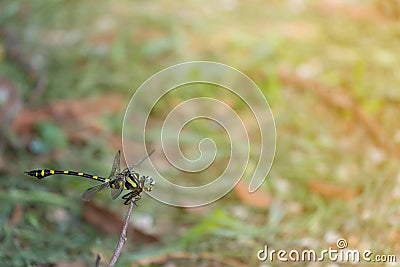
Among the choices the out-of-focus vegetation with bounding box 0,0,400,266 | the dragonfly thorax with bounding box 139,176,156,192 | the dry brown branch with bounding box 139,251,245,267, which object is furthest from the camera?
the out-of-focus vegetation with bounding box 0,0,400,266

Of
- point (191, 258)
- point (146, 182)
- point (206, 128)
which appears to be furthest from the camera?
point (206, 128)

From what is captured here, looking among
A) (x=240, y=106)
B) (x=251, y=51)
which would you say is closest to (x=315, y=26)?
(x=251, y=51)

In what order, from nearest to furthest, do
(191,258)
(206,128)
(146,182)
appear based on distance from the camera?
(146,182) < (191,258) < (206,128)

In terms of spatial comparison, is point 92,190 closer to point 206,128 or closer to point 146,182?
point 146,182

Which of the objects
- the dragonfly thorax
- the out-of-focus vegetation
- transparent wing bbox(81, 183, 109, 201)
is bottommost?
transparent wing bbox(81, 183, 109, 201)

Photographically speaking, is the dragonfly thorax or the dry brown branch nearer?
the dragonfly thorax

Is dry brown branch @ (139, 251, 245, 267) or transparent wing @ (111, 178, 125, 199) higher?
dry brown branch @ (139, 251, 245, 267)

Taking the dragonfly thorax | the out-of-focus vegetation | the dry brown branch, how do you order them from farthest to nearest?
the out-of-focus vegetation
the dry brown branch
the dragonfly thorax

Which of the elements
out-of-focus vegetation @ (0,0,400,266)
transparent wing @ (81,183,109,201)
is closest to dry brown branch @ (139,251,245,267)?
out-of-focus vegetation @ (0,0,400,266)

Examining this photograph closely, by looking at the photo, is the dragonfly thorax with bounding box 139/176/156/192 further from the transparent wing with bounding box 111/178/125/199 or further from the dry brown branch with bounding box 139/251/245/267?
the dry brown branch with bounding box 139/251/245/267

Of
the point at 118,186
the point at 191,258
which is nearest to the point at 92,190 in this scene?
the point at 118,186
